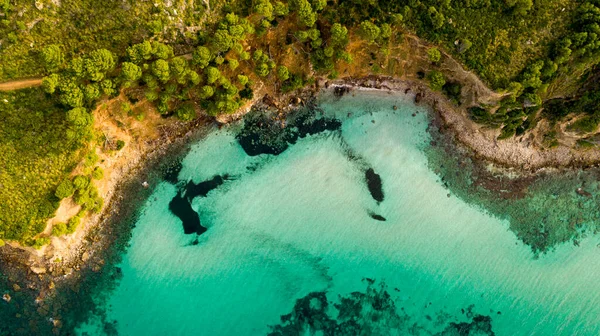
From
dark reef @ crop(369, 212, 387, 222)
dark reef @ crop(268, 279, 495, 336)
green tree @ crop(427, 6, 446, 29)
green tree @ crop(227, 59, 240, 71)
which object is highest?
green tree @ crop(427, 6, 446, 29)

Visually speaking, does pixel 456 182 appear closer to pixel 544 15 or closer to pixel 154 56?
pixel 544 15

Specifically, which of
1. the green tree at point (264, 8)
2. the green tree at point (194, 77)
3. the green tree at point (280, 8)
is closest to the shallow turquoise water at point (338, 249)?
the green tree at point (194, 77)

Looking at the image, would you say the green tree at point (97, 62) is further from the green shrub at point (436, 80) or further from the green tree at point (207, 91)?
the green shrub at point (436, 80)

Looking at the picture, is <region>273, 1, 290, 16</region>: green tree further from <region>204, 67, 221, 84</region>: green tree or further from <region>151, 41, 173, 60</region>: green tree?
<region>151, 41, 173, 60</region>: green tree

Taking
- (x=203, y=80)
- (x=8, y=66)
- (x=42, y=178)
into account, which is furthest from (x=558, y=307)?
(x=8, y=66)

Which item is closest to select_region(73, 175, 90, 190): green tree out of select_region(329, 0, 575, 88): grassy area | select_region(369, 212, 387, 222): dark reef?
select_region(369, 212, 387, 222): dark reef

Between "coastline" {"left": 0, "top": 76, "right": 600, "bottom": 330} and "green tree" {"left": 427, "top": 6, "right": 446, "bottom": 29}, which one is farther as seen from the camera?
"coastline" {"left": 0, "top": 76, "right": 600, "bottom": 330}
